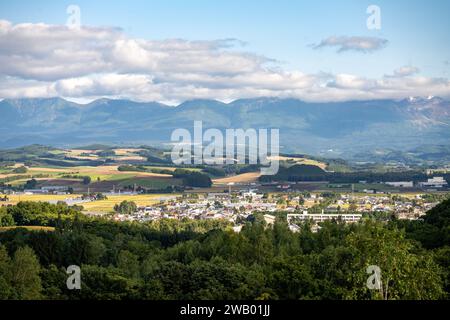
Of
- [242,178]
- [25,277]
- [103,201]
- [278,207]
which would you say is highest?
[25,277]

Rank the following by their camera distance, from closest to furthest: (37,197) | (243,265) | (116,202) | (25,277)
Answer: (25,277), (243,265), (116,202), (37,197)

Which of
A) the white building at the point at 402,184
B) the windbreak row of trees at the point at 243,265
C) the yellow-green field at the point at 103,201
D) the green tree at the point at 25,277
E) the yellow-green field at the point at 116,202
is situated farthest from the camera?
the white building at the point at 402,184

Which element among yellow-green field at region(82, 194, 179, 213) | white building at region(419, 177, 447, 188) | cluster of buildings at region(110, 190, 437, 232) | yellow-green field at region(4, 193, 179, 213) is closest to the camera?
cluster of buildings at region(110, 190, 437, 232)

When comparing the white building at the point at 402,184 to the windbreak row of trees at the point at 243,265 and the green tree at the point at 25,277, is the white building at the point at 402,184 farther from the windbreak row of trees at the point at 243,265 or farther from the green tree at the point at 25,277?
the green tree at the point at 25,277

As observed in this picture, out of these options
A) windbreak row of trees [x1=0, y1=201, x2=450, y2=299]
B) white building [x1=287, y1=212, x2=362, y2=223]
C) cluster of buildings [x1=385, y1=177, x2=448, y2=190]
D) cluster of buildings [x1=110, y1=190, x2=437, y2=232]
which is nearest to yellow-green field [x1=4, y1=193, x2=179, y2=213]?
cluster of buildings [x1=110, y1=190, x2=437, y2=232]

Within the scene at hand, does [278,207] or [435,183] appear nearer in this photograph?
[278,207]

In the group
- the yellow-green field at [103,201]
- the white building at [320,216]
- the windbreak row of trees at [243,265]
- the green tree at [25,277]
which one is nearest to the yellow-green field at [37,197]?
the yellow-green field at [103,201]

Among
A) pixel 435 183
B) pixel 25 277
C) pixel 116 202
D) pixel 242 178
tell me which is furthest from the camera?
pixel 242 178

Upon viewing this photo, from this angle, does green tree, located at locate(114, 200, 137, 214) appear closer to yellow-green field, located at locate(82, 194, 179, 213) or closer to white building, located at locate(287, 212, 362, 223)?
yellow-green field, located at locate(82, 194, 179, 213)

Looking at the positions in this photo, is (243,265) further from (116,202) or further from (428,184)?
(428,184)

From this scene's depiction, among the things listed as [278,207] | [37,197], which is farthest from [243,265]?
[37,197]
